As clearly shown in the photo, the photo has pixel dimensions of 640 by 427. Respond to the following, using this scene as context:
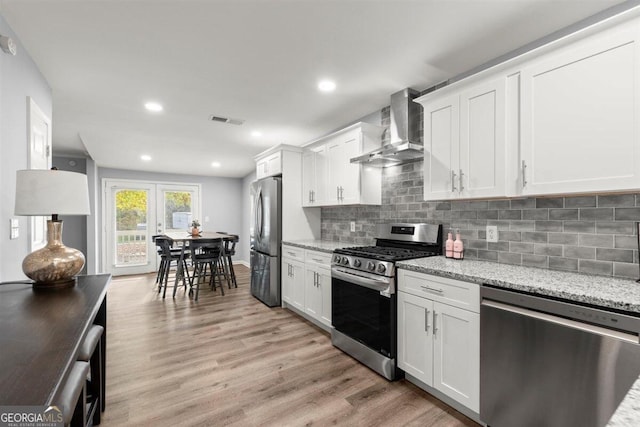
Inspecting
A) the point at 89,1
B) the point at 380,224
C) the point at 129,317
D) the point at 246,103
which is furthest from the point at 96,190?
the point at 380,224

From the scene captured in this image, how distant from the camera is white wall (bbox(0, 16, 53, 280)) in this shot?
1696mm

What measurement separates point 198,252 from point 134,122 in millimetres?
2205

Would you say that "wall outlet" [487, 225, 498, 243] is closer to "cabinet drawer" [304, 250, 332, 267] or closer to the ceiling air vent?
"cabinet drawer" [304, 250, 332, 267]

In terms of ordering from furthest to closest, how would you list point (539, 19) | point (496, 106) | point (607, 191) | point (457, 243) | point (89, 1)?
point (457, 243), point (496, 106), point (539, 19), point (89, 1), point (607, 191)

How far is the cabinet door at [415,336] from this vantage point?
77.0 inches

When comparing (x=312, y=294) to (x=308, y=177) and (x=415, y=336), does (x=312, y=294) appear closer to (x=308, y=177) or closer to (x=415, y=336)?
(x=415, y=336)

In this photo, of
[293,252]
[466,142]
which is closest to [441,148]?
[466,142]

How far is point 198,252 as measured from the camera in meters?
4.87

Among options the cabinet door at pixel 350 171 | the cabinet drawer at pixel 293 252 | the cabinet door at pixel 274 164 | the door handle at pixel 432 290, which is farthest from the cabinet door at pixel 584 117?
the cabinet door at pixel 274 164

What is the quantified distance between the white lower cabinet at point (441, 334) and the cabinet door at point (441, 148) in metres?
0.71

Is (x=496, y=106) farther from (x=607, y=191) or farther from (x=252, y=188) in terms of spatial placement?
(x=252, y=188)

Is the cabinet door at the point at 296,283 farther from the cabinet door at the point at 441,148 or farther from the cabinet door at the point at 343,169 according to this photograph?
the cabinet door at the point at 441,148

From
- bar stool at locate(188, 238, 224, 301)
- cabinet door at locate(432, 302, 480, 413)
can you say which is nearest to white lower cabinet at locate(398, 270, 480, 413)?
cabinet door at locate(432, 302, 480, 413)

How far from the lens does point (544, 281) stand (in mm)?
1546
